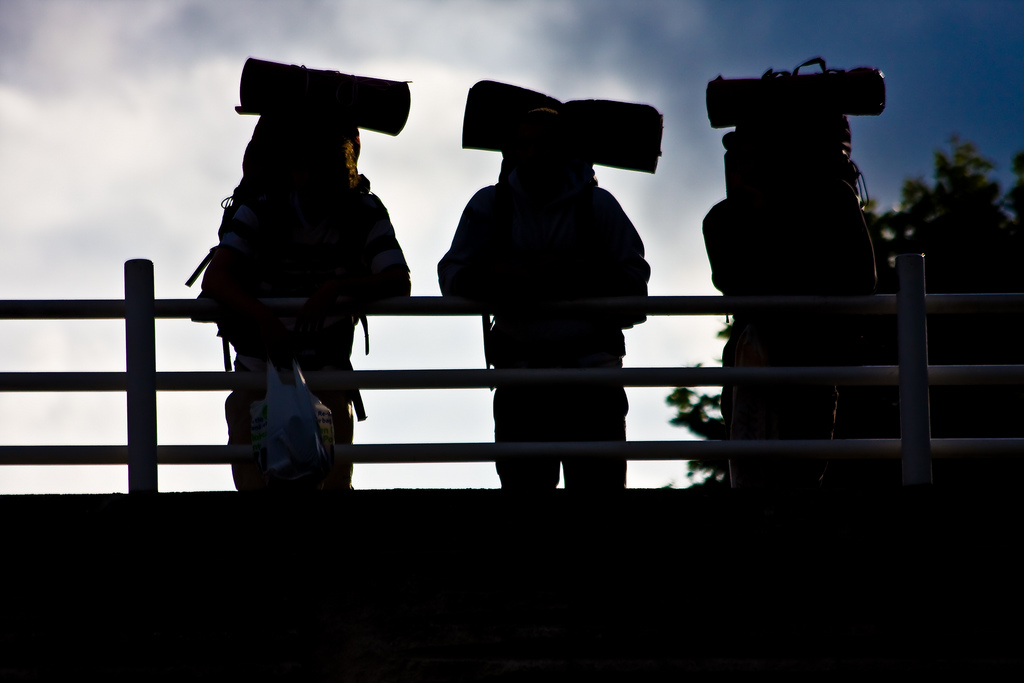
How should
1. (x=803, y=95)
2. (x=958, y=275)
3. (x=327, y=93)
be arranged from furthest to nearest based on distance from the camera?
1. (x=958, y=275)
2. (x=803, y=95)
3. (x=327, y=93)

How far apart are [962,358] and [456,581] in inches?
757

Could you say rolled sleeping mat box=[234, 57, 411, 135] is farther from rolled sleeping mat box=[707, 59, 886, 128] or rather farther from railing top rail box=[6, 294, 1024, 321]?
rolled sleeping mat box=[707, 59, 886, 128]

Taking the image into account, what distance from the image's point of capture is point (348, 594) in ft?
10.4

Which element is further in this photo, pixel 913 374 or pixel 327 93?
pixel 327 93

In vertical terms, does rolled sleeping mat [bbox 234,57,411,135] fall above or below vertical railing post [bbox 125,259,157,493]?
above

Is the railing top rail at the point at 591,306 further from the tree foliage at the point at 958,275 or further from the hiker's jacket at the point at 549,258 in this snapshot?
the tree foliage at the point at 958,275

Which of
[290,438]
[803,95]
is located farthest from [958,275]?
[290,438]

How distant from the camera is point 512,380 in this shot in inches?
161

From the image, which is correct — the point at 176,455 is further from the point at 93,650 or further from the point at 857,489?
the point at 857,489

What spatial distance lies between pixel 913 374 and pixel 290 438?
2.07 meters

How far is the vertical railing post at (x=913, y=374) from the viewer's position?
157 inches

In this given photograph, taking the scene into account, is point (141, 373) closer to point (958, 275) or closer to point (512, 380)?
point (512, 380)

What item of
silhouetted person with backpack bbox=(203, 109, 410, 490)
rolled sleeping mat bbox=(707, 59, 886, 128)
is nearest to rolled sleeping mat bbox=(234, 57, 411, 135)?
silhouetted person with backpack bbox=(203, 109, 410, 490)

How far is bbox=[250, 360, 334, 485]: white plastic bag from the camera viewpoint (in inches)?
137
